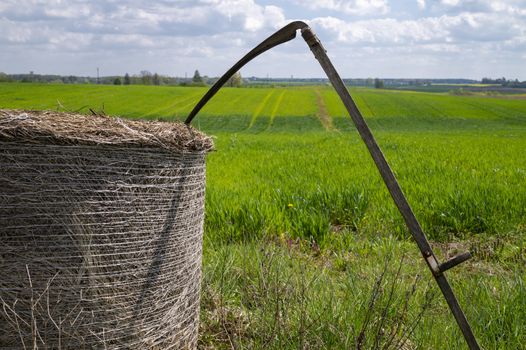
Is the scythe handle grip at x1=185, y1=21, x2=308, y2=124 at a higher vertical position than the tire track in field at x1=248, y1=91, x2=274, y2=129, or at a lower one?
higher

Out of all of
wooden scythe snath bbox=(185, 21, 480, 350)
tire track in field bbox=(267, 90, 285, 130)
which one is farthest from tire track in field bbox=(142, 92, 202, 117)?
wooden scythe snath bbox=(185, 21, 480, 350)

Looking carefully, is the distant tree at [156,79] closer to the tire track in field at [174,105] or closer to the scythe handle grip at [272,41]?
the tire track in field at [174,105]

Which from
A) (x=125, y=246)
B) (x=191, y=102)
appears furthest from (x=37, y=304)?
(x=191, y=102)

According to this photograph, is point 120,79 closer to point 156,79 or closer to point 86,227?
point 156,79

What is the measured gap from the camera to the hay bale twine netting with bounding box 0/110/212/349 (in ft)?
6.31

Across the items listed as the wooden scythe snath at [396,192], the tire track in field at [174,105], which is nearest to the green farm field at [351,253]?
the wooden scythe snath at [396,192]

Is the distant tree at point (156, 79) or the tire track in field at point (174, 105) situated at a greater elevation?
the distant tree at point (156, 79)

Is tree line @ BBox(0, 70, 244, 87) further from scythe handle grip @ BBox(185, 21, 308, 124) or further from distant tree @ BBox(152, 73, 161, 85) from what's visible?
scythe handle grip @ BBox(185, 21, 308, 124)

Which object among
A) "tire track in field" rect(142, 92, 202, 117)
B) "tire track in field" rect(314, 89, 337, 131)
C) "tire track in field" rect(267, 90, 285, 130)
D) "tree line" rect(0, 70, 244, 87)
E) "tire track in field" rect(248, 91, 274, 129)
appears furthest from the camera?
"tree line" rect(0, 70, 244, 87)

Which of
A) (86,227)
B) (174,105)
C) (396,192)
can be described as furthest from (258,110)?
(396,192)

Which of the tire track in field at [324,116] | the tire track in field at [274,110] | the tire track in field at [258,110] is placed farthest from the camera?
the tire track in field at [274,110]

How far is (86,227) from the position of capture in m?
1.99

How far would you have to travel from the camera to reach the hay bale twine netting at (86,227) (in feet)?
6.31

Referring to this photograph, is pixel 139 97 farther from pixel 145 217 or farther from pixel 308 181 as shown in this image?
pixel 145 217
